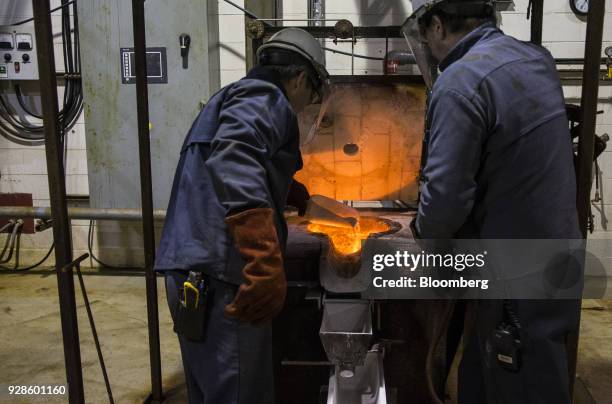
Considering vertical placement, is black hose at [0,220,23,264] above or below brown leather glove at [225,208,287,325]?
below

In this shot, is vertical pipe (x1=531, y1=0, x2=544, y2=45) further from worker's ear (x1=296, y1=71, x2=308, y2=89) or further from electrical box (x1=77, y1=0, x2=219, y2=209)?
electrical box (x1=77, y1=0, x2=219, y2=209)

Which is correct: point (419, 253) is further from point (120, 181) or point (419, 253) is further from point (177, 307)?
point (120, 181)

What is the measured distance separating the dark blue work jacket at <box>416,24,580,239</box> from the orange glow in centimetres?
42

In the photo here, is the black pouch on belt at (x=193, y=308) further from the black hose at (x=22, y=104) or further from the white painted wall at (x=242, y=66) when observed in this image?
the black hose at (x=22, y=104)

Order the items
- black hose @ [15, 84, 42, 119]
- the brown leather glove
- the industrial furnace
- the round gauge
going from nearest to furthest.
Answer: the brown leather glove, the industrial furnace, the round gauge, black hose @ [15, 84, 42, 119]

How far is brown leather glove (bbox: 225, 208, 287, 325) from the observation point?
1389 mm

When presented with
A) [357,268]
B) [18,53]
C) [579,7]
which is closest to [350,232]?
[357,268]

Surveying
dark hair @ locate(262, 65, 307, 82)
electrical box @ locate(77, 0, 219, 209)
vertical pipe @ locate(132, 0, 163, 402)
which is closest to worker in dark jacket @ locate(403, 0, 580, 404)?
dark hair @ locate(262, 65, 307, 82)

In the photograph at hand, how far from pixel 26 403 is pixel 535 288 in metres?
2.32

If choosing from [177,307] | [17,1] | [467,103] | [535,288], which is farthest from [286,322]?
[17,1]

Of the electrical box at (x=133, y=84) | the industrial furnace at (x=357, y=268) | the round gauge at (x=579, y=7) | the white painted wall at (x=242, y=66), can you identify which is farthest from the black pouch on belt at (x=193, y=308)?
the round gauge at (x=579, y=7)

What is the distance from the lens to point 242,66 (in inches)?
150

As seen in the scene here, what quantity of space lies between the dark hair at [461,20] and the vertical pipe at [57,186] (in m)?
1.25

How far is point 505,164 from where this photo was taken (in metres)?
1.45
